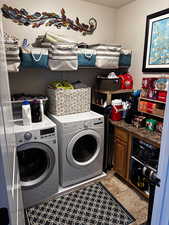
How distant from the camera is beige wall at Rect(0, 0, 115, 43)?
74.5 inches

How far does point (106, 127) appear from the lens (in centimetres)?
216

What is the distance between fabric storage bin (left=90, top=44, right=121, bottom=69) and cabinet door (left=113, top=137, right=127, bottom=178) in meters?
1.05

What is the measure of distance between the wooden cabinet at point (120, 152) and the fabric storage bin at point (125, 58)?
1023mm

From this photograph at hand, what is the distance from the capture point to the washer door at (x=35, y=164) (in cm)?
169

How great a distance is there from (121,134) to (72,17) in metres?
1.80

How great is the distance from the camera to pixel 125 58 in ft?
7.50

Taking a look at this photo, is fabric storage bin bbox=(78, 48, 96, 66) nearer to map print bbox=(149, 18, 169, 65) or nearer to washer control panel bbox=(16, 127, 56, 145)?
map print bbox=(149, 18, 169, 65)

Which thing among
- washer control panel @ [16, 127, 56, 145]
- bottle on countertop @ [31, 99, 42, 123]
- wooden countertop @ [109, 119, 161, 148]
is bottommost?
wooden countertop @ [109, 119, 161, 148]

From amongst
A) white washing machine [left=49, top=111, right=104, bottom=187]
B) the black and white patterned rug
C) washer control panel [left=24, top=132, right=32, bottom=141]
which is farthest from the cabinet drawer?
washer control panel [left=24, top=132, right=32, bottom=141]

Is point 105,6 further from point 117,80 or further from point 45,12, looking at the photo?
point 117,80

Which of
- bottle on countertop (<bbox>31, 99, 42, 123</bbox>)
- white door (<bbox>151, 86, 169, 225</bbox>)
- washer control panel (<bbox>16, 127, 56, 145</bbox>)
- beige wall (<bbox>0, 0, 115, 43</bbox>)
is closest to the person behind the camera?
white door (<bbox>151, 86, 169, 225</bbox>)

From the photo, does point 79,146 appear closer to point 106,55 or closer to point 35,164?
point 35,164

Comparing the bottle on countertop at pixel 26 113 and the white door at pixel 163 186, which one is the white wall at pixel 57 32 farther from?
the white door at pixel 163 186

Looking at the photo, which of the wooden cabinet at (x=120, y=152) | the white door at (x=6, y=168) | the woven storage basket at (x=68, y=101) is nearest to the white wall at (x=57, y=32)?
the woven storage basket at (x=68, y=101)
